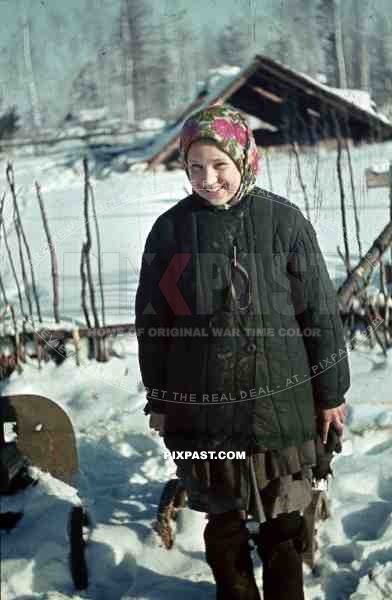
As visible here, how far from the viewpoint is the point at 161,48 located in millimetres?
2055

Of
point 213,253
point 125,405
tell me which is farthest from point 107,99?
point 125,405

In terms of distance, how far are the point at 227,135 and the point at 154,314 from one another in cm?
49

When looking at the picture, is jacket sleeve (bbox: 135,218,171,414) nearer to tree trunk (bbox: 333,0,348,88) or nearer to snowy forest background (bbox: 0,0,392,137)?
snowy forest background (bbox: 0,0,392,137)

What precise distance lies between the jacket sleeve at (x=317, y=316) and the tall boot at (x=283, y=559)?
35cm

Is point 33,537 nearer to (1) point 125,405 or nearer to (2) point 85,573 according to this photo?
(2) point 85,573

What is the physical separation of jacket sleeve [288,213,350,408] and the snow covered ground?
43 centimetres

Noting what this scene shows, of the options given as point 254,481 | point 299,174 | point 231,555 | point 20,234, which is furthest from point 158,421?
point 20,234

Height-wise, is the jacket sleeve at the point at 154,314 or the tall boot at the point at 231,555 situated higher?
the jacket sleeve at the point at 154,314

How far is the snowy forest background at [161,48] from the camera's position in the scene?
6.46ft

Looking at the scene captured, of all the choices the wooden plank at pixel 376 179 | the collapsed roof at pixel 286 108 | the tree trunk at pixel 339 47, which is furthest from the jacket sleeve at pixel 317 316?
the wooden plank at pixel 376 179

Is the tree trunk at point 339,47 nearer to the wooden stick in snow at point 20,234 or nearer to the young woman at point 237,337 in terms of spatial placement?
the young woman at point 237,337

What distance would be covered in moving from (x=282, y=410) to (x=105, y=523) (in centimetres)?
106

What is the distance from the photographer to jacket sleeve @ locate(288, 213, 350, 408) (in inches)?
65.0

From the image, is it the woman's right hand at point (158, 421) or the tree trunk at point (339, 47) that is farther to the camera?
the tree trunk at point (339, 47)
